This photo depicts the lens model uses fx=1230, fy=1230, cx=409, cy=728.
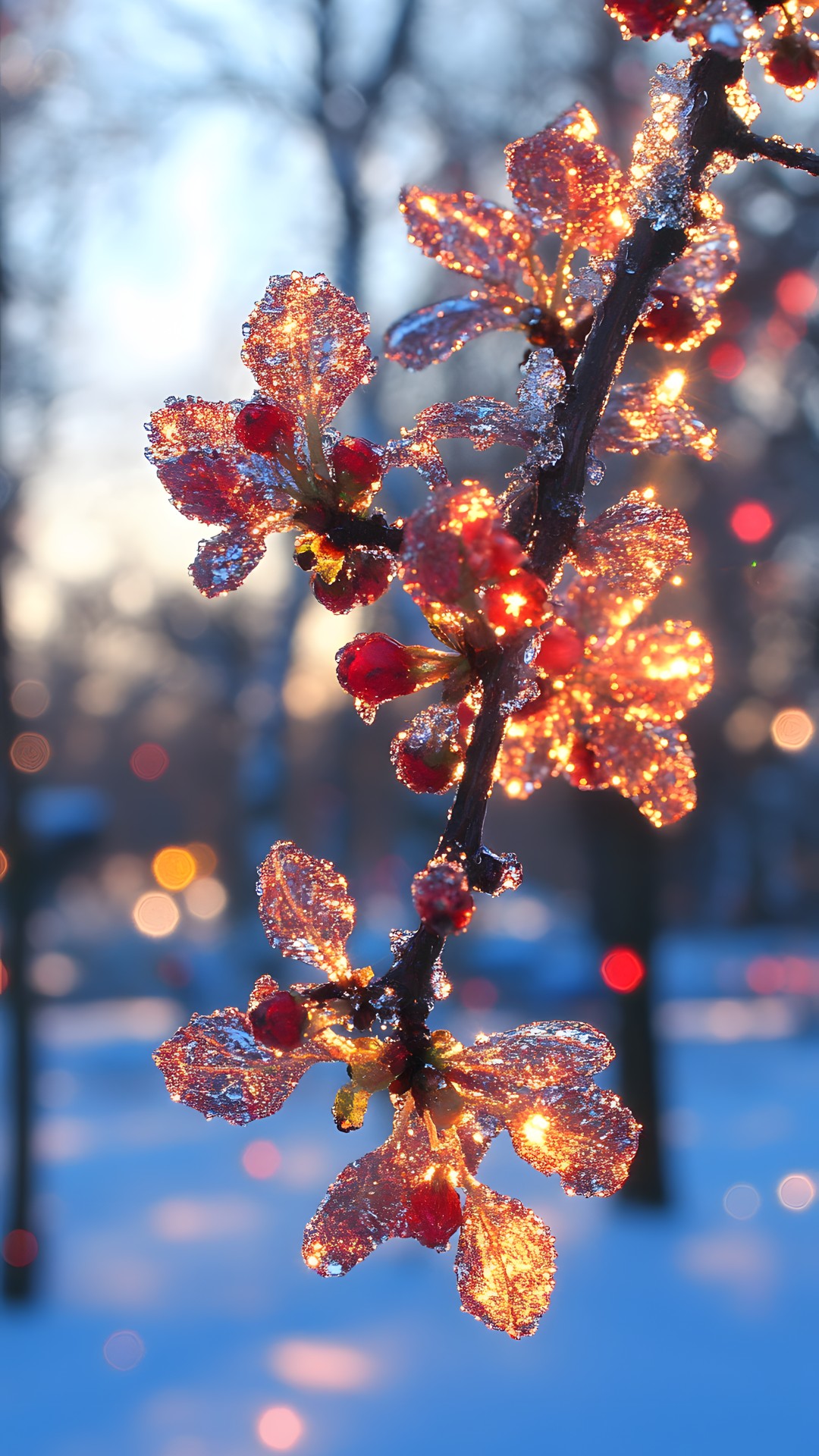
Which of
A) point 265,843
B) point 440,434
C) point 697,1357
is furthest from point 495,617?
point 265,843

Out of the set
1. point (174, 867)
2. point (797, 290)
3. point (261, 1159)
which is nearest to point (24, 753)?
point (261, 1159)

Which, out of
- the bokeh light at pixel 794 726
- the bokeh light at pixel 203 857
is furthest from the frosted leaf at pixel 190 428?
the bokeh light at pixel 203 857

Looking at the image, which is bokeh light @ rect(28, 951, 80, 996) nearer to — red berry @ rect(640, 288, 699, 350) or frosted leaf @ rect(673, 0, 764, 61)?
red berry @ rect(640, 288, 699, 350)

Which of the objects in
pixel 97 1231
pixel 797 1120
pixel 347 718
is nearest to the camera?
pixel 97 1231

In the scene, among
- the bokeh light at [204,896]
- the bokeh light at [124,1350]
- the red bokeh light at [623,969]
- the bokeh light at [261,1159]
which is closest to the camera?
the bokeh light at [124,1350]

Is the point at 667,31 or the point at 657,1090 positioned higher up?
the point at 667,31

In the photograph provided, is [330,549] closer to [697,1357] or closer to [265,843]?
[697,1357]

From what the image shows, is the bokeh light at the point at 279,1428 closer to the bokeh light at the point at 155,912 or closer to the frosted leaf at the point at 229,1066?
the frosted leaf at the point at 229,1066
